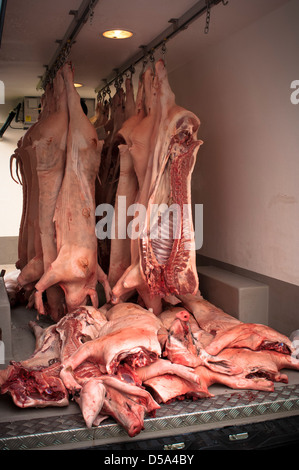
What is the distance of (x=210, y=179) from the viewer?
4.88 metres

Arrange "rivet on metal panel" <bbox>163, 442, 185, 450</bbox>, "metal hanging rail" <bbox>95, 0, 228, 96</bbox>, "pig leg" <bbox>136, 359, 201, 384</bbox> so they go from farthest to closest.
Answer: "metal hanging rail" <bbox>95, 0, 228, 96</bbox>
"pig leg" <bbox>136, 359, 201, 384</bbox>
"rivet on metal panel" <bbox>163, 442, 185, 450</bbox>

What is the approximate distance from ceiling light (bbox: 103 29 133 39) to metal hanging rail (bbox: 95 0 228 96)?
0.25 metres

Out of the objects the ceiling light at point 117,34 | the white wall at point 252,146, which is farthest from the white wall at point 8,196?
the ceiling light at point 117,34

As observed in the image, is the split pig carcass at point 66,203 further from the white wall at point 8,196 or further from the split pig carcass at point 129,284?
the white wall at point 8,196

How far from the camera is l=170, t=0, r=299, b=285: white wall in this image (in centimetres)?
366

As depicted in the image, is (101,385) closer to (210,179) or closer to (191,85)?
(210,179)

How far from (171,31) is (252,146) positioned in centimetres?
110

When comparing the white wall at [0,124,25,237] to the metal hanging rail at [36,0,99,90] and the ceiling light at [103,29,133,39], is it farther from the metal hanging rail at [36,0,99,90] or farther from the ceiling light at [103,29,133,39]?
the ceiling light at [103,29,133,39]

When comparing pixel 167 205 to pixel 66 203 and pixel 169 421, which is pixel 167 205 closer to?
pixel 66 203

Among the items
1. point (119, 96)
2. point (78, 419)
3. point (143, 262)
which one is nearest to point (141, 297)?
point (143, 262)

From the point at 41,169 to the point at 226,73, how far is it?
1744 mm

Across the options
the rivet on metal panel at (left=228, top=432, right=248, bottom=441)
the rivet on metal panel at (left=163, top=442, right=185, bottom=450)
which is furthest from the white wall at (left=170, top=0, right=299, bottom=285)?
the rivet on metal panel at (left=163, top=442, right=185, bottom=450)

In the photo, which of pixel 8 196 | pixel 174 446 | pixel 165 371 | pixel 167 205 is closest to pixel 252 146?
pixel 167 205

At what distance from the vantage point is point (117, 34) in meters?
4.35
